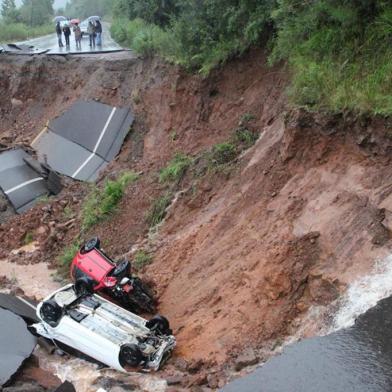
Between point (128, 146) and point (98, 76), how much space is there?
14.1 ft

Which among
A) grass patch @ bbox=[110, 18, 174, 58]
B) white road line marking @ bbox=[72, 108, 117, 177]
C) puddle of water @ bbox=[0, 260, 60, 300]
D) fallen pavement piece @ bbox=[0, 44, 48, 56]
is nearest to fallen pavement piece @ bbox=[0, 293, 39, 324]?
puddle of water @ bbox=[0, 260, 60, 300]

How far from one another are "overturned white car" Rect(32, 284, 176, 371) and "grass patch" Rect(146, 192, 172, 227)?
3.75m

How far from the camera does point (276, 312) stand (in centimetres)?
849

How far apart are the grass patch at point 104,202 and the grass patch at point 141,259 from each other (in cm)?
288

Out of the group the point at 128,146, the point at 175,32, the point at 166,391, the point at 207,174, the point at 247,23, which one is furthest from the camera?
the point at 128,146

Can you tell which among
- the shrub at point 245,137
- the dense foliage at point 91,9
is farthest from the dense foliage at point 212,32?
the dense foliage at point 91,9

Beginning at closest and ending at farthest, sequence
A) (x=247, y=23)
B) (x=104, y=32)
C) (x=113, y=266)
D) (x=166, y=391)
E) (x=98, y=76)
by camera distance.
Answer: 1. (x=166, y=391)
2. (x=113, y=266)
3. (x=247, y=23)
4. (x=98, y=76)
5. (x=104, y=32)

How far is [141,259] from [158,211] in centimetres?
174

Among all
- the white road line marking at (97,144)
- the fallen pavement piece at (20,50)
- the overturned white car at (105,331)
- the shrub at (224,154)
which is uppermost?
the fallen pavement piece at (20,50)

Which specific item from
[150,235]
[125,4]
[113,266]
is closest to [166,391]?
[113,266]

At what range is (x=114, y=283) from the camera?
10430mm

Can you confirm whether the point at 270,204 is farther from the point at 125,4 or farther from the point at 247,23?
the point at 125,4

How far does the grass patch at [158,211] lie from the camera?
13.5 meters

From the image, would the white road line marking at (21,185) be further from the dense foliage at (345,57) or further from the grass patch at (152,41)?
the dense foliage at (345,57)
